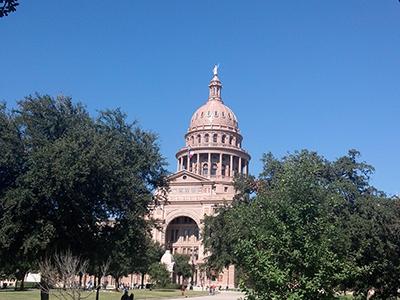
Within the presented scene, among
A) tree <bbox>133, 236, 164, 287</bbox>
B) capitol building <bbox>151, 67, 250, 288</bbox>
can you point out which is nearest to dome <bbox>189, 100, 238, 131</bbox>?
capitol building <bbox>151, 67, 250, 288</bbox>

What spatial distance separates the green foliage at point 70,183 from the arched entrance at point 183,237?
3006 inches

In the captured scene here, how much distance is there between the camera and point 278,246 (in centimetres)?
1916

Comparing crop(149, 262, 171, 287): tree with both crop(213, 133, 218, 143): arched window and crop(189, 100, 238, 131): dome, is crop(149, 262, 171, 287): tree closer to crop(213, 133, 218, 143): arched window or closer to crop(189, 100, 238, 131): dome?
crop(213, 133, 218, 143): arched window

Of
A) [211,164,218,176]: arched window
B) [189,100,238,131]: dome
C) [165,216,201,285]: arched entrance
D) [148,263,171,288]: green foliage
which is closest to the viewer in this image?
[148,263,171,288]: green foliage

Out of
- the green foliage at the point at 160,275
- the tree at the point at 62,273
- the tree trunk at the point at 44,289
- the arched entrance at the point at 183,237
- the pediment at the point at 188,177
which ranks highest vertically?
the pediment at the point at 188,177

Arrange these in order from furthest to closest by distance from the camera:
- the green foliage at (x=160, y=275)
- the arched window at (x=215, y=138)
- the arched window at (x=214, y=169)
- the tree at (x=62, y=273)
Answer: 1. the arched window at (x=215, y=138)
2. the arched window at (x=214, y=169)
3. the green foliage at (x=160, y=275)
4. the tree at (x=62, y=273)

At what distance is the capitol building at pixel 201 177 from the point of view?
4264 inches

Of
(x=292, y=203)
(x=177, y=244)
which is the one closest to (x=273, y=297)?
(x=292, y=203)

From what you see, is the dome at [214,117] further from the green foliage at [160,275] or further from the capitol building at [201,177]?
the green foliage at [160,275]

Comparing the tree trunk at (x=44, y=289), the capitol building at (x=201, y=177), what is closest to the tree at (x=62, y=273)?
the tree trunk at (x=44, y=289)

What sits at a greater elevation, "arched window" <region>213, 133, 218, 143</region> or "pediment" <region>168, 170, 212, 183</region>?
"arched window" <region>213, 133, 218, 143</region>

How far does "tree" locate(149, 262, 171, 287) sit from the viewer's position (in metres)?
82.2

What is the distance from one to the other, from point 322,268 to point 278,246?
5.23 feet

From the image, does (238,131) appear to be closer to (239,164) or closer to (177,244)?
(239,164)
